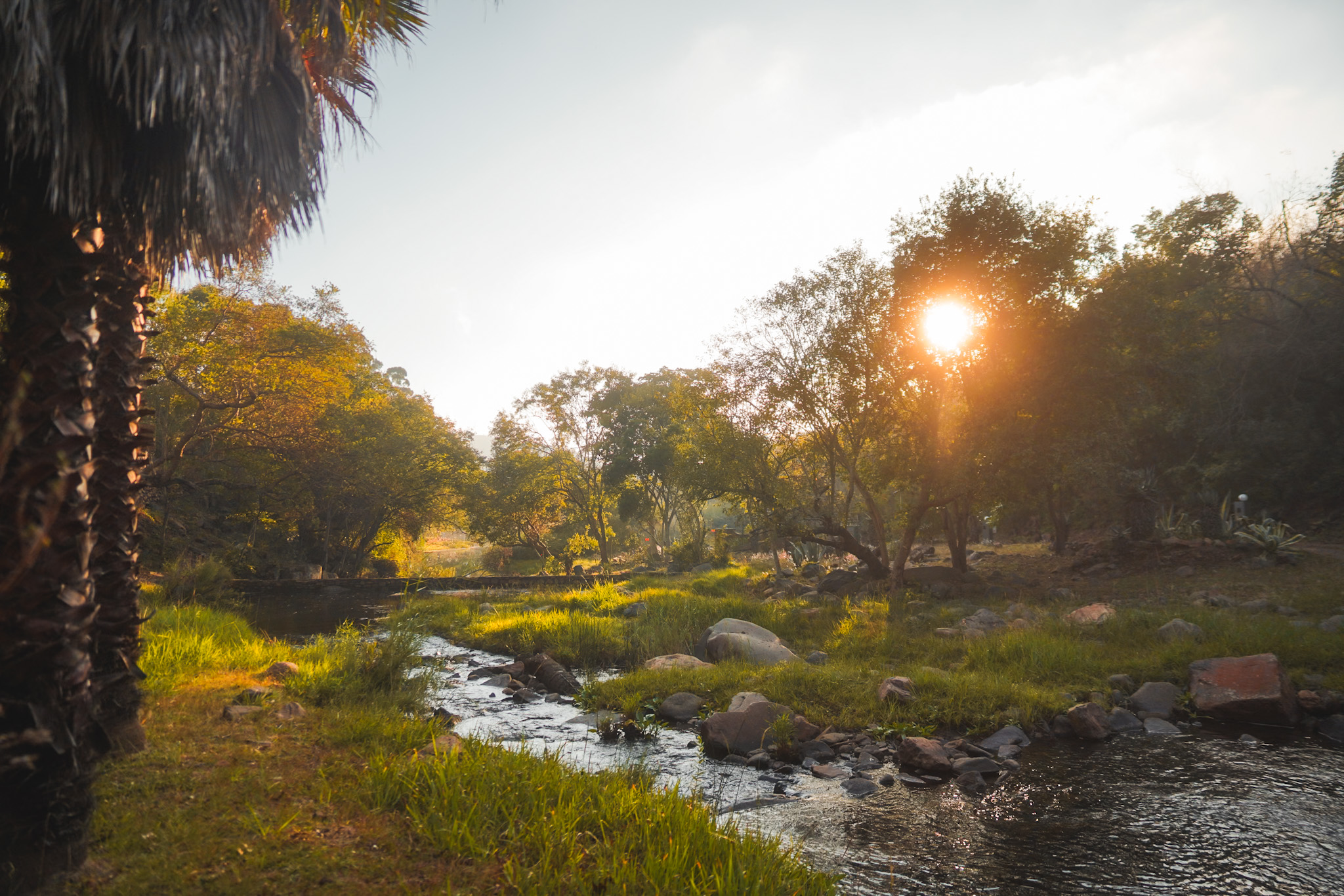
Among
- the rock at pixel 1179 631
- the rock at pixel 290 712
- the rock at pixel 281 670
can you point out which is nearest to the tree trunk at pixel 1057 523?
the rock at pixel 1179 631

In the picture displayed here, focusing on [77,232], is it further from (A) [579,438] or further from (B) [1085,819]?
(A) [579,438]

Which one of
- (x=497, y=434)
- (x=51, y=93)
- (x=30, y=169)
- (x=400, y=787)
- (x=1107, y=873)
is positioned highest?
(x=497, y=434)

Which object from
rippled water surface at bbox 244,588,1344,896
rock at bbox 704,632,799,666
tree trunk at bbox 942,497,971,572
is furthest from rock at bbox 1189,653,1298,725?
tree trunk at bbox 942,497,971,572

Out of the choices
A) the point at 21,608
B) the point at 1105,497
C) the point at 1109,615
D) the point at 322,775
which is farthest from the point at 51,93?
the point at 1105,497

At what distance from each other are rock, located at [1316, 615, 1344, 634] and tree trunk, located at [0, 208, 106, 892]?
1564cm

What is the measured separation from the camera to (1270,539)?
1672 cm

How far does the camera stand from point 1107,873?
5207 mm

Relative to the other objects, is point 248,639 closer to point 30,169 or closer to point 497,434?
point 30,169

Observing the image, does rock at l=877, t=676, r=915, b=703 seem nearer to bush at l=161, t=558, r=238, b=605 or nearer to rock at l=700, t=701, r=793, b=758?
rock at l=700, t=701, r=793, b=758

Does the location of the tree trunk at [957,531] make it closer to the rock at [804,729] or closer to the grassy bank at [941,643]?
the grassy bank at [941,643]

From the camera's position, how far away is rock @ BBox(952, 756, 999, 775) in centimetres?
726

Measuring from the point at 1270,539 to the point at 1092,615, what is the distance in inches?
310

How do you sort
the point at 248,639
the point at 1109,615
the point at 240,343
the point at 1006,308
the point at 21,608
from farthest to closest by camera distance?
the point at 240,343, the point at 1006,308, the point at 1109,615, the point at 248,639, the point at 21,608

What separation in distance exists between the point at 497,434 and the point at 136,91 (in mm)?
36325
